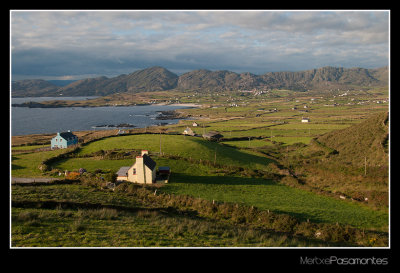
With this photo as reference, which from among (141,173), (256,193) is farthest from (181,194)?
(256,193)

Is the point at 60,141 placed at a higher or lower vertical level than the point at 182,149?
higher

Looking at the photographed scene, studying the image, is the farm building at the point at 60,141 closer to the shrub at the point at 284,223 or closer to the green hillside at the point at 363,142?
the shrub at the point at 284,223

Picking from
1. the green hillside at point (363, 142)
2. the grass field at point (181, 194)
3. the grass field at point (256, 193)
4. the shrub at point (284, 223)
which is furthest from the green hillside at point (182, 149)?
the shrub at point (284, 223)

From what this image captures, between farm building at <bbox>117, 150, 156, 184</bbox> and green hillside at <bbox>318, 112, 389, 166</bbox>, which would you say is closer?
farm building at <bbox>117, 150, 156, 184</bbox>

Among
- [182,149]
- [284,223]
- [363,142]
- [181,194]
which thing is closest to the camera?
[284,223]

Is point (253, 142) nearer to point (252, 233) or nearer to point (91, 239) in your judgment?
point (252, 233)

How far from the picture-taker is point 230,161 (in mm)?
40000

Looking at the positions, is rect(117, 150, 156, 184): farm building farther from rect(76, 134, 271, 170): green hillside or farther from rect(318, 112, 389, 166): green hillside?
rect(318, 112, 389, 166): green hillside

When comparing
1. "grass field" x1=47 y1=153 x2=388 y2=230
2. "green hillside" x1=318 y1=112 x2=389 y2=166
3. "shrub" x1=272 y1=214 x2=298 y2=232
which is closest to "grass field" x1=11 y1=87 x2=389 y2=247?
"grass field" x1=47 y1=153 x2=388 y2=230

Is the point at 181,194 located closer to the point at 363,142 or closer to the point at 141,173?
the point at 141,173

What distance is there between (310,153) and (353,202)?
29.1 meters

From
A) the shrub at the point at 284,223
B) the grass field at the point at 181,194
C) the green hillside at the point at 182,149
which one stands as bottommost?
the shrub at the point at 284,223

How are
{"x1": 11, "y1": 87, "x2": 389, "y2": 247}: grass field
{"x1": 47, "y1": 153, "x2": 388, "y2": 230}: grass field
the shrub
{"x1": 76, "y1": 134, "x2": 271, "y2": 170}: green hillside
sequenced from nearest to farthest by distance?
1. {"x1": 11, "y1": 87, "x2": 389, "y2": 247}: grass field
2. the shrub
3. {"x1": 47, "y1": 153, "x2": 388, "y2": 230}: grass field
4. {"x1": 76, "y1": 134, "x2": 271, "y2": 170}: green hillside

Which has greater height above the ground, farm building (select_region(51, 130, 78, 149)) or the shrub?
farm building (select_region(51, 130, 78, 149))
